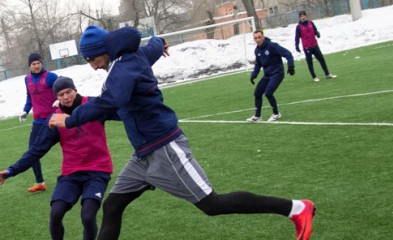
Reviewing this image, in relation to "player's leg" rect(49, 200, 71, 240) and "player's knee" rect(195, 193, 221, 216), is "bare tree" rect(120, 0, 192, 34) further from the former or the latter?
"player's knee" rect(195, 193, 221, 216)

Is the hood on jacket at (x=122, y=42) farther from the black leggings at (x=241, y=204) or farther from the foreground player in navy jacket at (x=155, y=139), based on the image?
the black leggings at (x=241, y=204)

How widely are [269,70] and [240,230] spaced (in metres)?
6.58

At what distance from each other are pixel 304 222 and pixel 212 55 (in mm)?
27438

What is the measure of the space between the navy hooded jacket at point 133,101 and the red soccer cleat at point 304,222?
1074 millimetres

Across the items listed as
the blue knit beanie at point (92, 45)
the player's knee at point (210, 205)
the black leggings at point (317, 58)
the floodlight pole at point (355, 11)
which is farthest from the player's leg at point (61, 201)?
the floodlight pole at point (355, 11)

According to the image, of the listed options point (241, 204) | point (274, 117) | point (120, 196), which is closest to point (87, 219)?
point (120, 196)

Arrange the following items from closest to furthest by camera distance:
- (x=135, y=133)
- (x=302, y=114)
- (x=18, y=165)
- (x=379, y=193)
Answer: (x=135, y=133) → (x=18, y=165) → (x=379, y=193) → (x=302, y=114)

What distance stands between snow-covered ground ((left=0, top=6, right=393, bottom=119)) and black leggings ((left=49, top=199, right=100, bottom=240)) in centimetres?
2379

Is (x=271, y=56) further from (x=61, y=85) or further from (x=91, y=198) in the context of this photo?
(x=91, y=198)

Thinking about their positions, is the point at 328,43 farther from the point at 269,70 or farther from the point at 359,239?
the point at 359,239

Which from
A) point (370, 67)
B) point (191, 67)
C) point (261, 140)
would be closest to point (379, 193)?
point (261, 140)

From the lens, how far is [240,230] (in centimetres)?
515

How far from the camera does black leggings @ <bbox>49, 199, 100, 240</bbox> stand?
469 centimetres

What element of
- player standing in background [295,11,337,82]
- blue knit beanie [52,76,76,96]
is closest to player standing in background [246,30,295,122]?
player standing in background [295,11,337,82]
